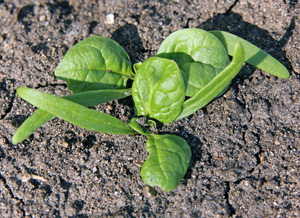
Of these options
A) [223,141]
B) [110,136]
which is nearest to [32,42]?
[110,136]

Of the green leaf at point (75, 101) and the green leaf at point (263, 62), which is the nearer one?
the green leaf at point (75, 101)

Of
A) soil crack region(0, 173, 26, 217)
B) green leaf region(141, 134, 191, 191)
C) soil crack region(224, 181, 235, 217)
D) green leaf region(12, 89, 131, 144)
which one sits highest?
green leaf region(12, 89, 131, 144)

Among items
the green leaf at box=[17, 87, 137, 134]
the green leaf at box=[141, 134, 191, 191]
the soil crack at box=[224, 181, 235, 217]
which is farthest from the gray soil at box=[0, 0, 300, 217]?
the green leaf at box=[17, 87, 137, 134]

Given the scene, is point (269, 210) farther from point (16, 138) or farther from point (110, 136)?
point (16, 138)

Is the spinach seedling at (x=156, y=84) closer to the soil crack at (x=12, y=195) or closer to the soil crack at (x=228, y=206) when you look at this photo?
the soil crack at (x=228, y=206)

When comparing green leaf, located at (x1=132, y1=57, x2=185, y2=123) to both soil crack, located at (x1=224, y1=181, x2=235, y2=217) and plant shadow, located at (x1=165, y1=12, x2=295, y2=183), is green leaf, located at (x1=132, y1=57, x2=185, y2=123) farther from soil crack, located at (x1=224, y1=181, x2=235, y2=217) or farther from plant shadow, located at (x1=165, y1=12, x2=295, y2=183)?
soil crack, located at (x1=224, y1=181, x2=235, y2=217)

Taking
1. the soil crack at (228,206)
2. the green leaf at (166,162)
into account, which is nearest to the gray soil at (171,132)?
the soil crack at (228,206)

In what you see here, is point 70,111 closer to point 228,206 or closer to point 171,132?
point 171,132
